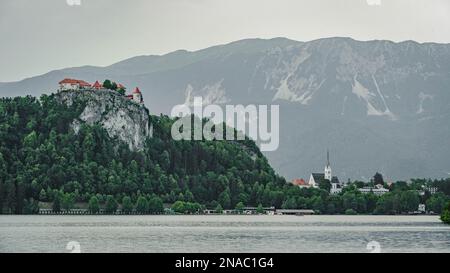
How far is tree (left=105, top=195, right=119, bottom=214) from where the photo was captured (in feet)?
501

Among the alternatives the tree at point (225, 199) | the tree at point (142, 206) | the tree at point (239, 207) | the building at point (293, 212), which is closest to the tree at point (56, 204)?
the tree at point (142, 206)

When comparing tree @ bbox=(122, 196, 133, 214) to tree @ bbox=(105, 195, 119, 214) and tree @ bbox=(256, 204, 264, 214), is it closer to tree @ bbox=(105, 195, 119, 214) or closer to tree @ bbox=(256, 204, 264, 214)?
tree @ bbox=(105, 195, 119, 214)

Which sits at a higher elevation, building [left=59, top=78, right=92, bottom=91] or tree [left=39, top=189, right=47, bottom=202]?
building [left=59, top=78, right=92, bottom=91]

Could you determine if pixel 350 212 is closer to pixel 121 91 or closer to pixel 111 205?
pixel 111 205

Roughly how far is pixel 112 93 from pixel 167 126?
63.7 ft

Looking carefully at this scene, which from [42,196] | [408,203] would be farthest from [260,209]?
[42,196]

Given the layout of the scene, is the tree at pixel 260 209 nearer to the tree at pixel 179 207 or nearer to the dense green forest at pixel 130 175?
the dense green forest at pixel 130 175

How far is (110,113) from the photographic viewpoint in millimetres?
174875

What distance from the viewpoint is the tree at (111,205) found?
6014 inches

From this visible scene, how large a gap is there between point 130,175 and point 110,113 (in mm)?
12437

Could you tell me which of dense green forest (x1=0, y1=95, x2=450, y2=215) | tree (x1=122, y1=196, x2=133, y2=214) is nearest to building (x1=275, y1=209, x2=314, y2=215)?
dense green forest (x1=0, y1=95, x2=450, y2=215)

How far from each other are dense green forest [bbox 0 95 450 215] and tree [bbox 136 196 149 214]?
0.49ft

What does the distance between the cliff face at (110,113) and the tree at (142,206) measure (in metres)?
20.6
